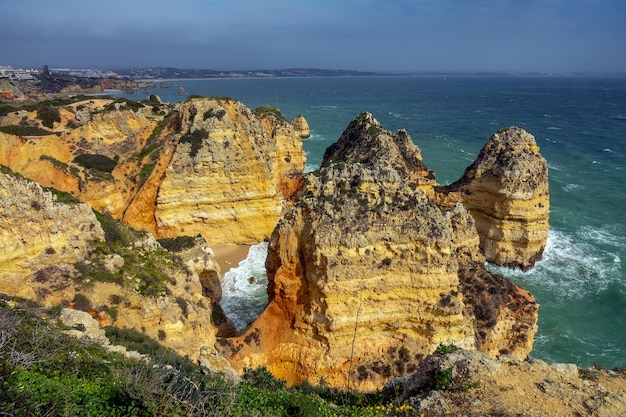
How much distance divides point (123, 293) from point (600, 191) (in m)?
52.4

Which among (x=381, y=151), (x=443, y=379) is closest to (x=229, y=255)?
(x=381, y=151)

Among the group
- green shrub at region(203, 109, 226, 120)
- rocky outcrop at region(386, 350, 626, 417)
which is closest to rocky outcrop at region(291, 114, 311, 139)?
green shrub at region(203, 109, 226, 120)

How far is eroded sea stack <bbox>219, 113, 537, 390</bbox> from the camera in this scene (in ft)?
48.6

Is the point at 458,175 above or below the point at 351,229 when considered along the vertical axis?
below

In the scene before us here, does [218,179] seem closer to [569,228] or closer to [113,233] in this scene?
[113,233]

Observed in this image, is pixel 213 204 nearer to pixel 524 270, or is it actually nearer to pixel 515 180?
pixel 515 180

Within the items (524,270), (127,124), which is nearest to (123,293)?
(127,124)

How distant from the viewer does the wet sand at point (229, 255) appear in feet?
92.2

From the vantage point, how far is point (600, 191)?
47.8 m

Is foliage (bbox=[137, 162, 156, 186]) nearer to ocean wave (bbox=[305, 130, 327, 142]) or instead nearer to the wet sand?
the wet sand

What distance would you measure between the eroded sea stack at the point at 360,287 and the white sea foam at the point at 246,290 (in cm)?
697

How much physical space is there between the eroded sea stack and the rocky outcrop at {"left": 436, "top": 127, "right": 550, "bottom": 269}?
49.4ft

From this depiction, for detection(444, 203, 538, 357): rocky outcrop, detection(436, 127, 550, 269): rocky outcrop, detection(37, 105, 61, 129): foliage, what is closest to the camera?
detection(444, 203, 538, 357): rocky outcrop

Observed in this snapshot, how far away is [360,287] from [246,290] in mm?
12466
